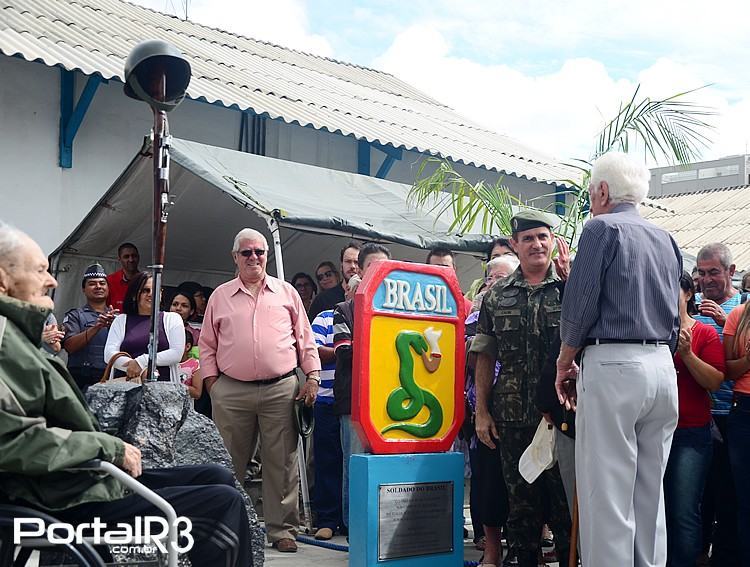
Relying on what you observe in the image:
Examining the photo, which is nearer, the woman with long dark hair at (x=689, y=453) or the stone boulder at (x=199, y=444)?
the stone boulder at (x=199, y=444)

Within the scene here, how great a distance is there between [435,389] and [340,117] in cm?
703

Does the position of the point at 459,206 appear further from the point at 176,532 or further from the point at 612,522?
the point at 176,532

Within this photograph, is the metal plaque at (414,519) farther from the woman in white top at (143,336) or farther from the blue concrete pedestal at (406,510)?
the woman in white top at (143,336)

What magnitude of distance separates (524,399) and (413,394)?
60 cm

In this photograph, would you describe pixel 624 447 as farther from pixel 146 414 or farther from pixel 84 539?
pixel 84 539

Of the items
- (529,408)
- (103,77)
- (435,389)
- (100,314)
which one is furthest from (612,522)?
(103,77)

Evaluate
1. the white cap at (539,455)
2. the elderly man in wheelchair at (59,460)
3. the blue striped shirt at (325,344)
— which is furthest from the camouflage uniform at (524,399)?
the elderly man in wheelchair at (59,460)

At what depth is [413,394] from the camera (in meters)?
5.18

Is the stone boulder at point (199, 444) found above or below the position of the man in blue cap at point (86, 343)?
below

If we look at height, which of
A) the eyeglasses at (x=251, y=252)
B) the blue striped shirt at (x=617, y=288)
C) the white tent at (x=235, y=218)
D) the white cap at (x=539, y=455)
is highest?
the white tent at (x=235, y=218)

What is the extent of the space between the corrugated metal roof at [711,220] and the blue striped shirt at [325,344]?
8.77 m

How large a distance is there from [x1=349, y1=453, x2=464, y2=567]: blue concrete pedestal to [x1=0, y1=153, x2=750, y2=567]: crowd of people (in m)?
0.29

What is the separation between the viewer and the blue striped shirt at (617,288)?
162 inches

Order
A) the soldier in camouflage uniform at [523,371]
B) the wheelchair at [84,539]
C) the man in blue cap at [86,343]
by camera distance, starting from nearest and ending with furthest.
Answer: the wheelchair at [84,539] → the soldier in camouflage uniform at [523,371] → the man in blue cap at [86,343]
